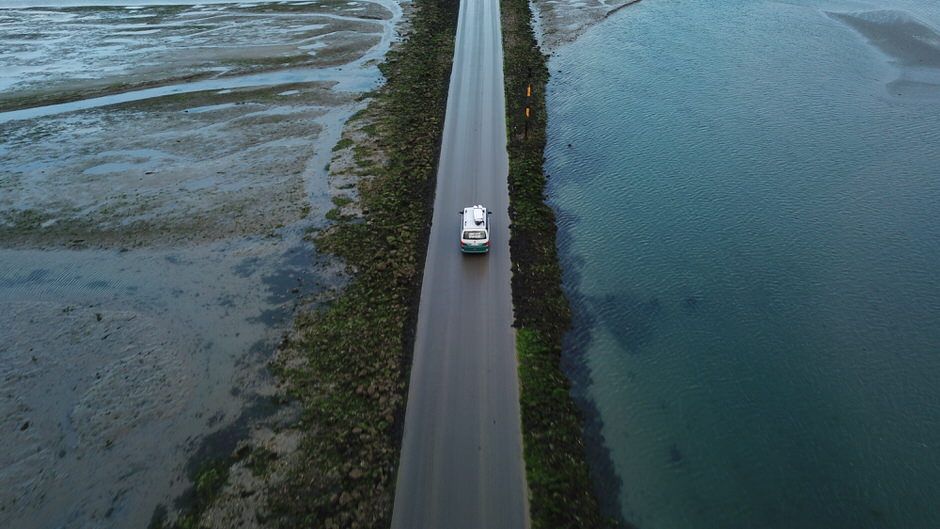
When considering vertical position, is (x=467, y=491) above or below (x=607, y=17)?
below

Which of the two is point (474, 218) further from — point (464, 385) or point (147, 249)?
point (147, 249)

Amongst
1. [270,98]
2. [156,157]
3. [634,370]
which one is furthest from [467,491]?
A: [270,98]

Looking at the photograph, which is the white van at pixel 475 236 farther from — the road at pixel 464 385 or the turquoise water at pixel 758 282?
the turquoise water at pixel 758 282

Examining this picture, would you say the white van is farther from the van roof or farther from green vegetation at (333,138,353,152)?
green vegetation at (333,138,353,152)

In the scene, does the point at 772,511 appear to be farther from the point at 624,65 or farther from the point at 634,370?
the point at 624,65

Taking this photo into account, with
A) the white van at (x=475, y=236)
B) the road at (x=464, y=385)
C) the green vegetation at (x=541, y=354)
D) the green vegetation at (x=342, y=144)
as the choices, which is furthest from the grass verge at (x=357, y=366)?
the green vegetation at (x=541, y=354)

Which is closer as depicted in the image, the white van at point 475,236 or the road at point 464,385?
the road at point 464,385
